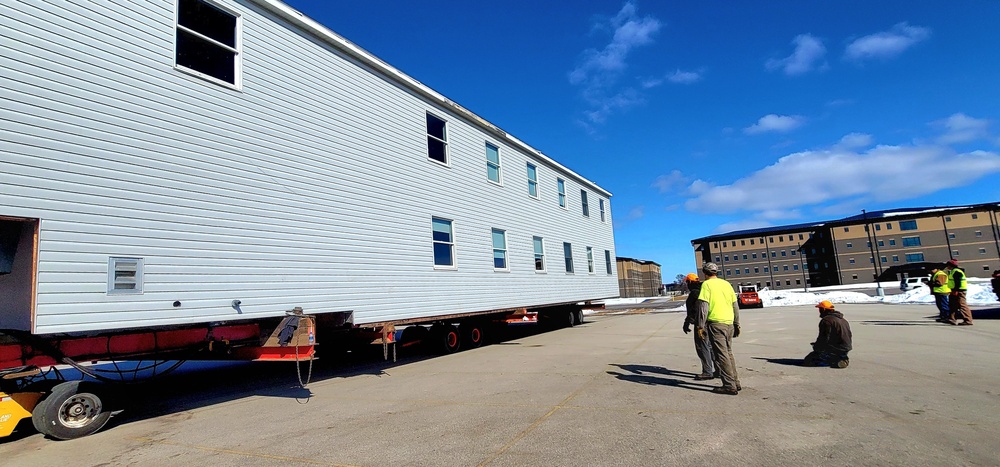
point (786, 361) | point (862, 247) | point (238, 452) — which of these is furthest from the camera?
point (862, 247)

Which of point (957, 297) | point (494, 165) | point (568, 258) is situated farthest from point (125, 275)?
point (957, 297)

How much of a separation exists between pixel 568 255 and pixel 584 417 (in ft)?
46.4

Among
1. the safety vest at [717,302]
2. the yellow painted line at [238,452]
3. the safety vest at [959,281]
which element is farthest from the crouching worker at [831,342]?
the safety vest at [959,281]

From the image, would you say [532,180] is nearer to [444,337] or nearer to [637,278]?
[444,337]

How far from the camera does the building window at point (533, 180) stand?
1760 cm

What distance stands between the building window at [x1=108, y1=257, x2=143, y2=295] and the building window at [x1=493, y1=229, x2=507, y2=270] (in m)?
9.09

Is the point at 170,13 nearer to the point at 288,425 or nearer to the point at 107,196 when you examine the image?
the point at 107,196

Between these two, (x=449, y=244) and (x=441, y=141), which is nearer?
(x=449, y=244)

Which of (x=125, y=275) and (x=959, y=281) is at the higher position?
(x=125, y=275)

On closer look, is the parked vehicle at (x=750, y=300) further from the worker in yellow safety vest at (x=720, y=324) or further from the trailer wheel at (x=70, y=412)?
the trailer wheel at (x=70, y=412)

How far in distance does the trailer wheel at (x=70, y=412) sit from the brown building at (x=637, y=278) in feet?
226

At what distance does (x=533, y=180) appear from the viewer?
17.8m

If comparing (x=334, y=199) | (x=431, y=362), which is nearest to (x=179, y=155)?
(x=334, y=199)

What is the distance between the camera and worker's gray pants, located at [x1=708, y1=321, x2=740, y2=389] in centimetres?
641
